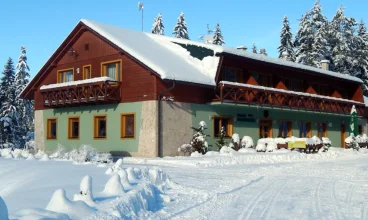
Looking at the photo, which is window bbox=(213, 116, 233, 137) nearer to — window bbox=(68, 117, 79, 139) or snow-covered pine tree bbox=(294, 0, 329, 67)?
window bbox=(68, 117, 79, 139)

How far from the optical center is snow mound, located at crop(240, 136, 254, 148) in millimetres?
24895

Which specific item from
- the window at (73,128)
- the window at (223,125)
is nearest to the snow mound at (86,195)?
the window at (223,125)

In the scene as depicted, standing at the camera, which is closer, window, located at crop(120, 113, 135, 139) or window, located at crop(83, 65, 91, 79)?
window, located at crop(120, 113, 135, 139)

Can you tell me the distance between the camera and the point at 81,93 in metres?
24.7

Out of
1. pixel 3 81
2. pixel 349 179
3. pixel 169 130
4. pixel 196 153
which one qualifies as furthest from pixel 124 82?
pixel 3 81

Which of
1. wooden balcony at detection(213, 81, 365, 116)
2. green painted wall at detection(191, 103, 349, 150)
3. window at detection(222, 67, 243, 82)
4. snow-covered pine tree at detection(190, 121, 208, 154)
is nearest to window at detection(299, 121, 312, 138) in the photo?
green painted wall at detection(191, 103, 349, 150)

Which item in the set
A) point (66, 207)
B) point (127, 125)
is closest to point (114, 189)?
point (66, 207)

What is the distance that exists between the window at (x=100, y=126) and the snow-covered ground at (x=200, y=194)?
35.3ft

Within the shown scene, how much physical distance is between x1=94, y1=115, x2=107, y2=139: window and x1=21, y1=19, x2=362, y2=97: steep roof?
13.7ft

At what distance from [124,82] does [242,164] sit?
7.94 meters

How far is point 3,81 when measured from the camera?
150ft

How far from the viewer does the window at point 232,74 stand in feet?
86.0

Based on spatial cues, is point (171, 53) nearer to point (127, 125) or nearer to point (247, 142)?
point (127, 125)

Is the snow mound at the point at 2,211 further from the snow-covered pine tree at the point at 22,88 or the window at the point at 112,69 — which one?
the snow-covered pine tree at the point at 22,88
